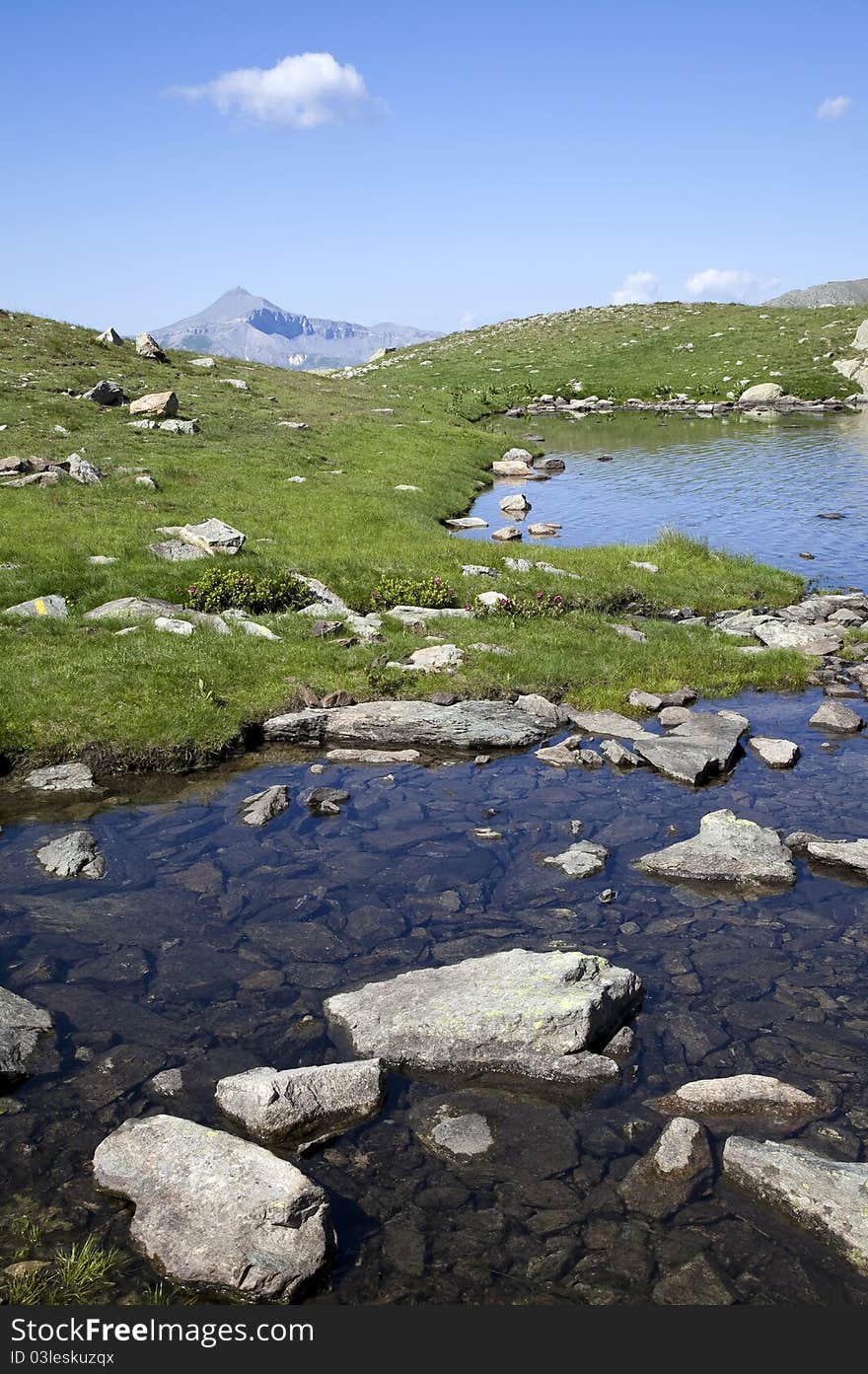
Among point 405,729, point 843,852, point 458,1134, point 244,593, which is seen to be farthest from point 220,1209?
point 244,593

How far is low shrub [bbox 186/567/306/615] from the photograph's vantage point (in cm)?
2669

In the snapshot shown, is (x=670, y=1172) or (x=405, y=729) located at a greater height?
(x=405, y=729)

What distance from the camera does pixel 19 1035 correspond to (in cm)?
1120

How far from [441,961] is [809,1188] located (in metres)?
5.46

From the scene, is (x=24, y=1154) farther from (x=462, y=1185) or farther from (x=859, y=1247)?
(x=859, y=1247)

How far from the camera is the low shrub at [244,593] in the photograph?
87.6ft

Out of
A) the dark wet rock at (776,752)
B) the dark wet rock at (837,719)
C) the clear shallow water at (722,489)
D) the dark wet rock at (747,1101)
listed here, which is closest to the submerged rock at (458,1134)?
the dark wet rock at (747,1101)

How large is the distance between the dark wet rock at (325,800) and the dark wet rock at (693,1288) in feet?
34.6

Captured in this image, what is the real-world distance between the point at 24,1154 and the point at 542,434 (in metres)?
78.5

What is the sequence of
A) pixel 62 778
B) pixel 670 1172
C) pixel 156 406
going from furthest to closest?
pixel 156 406 < pixel 62 778 < pixel 670 1172

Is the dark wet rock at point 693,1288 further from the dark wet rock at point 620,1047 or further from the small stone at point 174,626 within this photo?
the small stone at point 174,626

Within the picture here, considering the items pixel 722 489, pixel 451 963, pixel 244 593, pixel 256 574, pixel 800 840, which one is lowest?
pixel 451 963

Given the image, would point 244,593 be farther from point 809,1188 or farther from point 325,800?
point 809,1188

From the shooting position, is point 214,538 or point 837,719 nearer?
point 837,719
